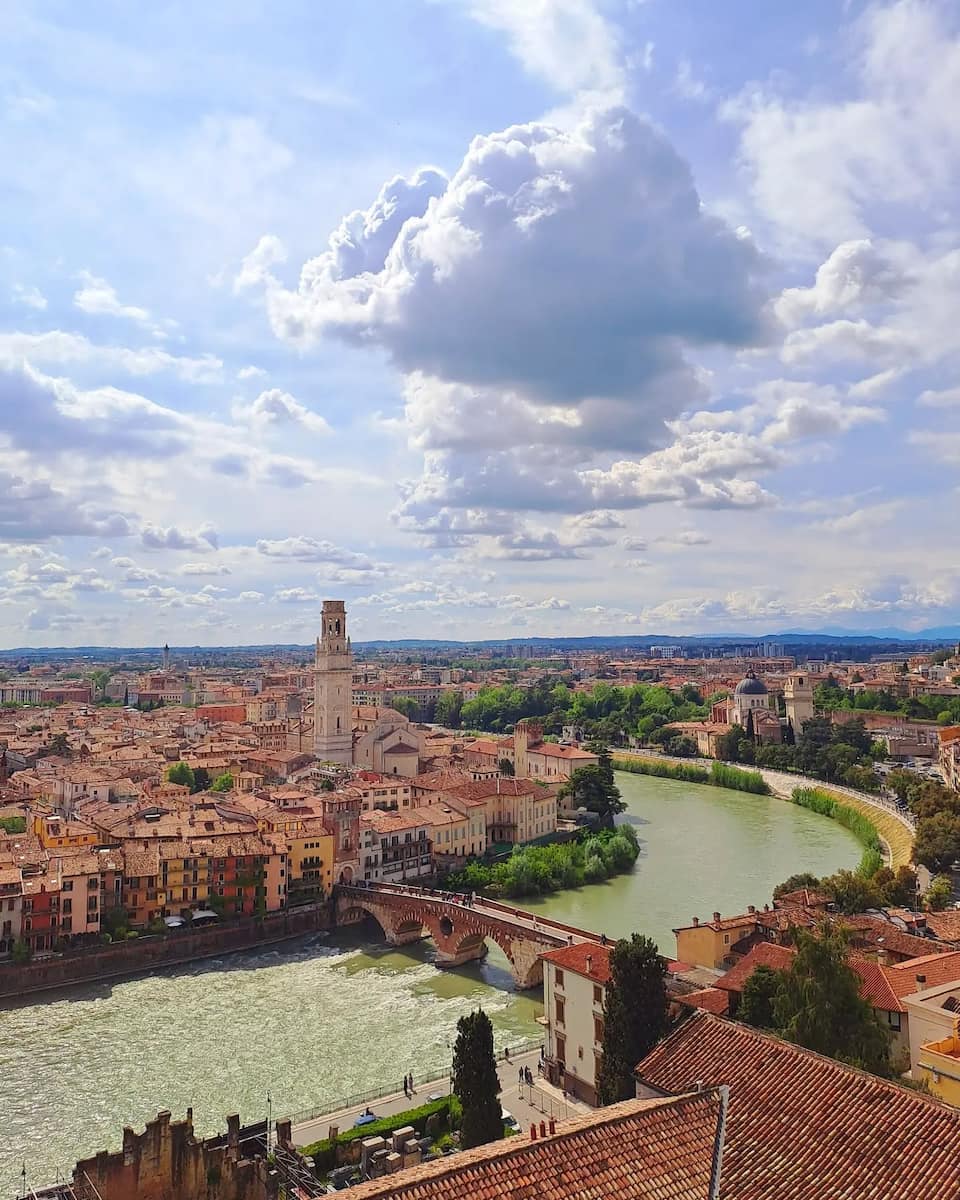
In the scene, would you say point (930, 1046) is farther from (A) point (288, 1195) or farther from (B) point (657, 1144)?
(A) point (288, 1195)

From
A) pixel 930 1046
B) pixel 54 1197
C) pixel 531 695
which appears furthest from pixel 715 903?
pixel 531 695

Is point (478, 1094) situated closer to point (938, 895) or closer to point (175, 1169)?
point (175, 1169)

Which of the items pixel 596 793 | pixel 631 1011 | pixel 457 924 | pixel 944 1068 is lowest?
pixel 457 924

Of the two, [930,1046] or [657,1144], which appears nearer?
[657,1144]

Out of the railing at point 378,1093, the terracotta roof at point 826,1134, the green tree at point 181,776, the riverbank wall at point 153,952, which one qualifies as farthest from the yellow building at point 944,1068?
the green tree at point 181,776

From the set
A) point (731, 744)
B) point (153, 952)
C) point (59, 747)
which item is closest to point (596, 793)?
point (153, 952)

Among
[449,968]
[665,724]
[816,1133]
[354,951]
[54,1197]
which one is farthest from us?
[665,724]
